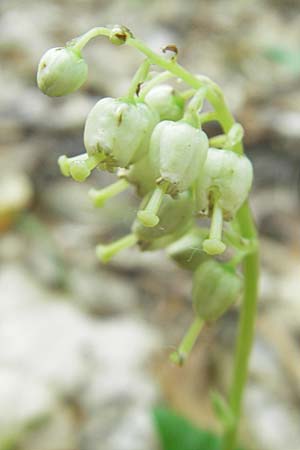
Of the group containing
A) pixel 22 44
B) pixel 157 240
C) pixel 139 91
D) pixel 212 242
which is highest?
pixel 139 91

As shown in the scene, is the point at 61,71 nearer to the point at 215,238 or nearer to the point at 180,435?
the point at 215,238

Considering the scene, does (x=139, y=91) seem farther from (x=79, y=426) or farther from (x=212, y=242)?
(x=79, y=426)

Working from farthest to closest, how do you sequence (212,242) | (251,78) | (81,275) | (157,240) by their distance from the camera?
(251,78) < (81,275) < (157,240) < (212,242)

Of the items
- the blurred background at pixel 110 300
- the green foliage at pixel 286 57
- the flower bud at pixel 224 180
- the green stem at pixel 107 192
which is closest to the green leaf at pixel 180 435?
the blurred background at pixel 110 300

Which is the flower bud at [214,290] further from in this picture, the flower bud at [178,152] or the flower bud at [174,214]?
the flower bud at [178,152]

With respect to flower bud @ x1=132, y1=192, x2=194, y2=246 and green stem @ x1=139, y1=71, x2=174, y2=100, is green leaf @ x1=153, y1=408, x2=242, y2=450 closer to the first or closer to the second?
flower bud @ x1=132, y1=192, x2=194, y2=246

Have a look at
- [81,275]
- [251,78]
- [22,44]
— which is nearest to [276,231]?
[81,275]

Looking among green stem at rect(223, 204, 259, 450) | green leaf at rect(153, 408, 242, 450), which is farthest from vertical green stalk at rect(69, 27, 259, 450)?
green leaf at rect(153, 408, 242, 450)
